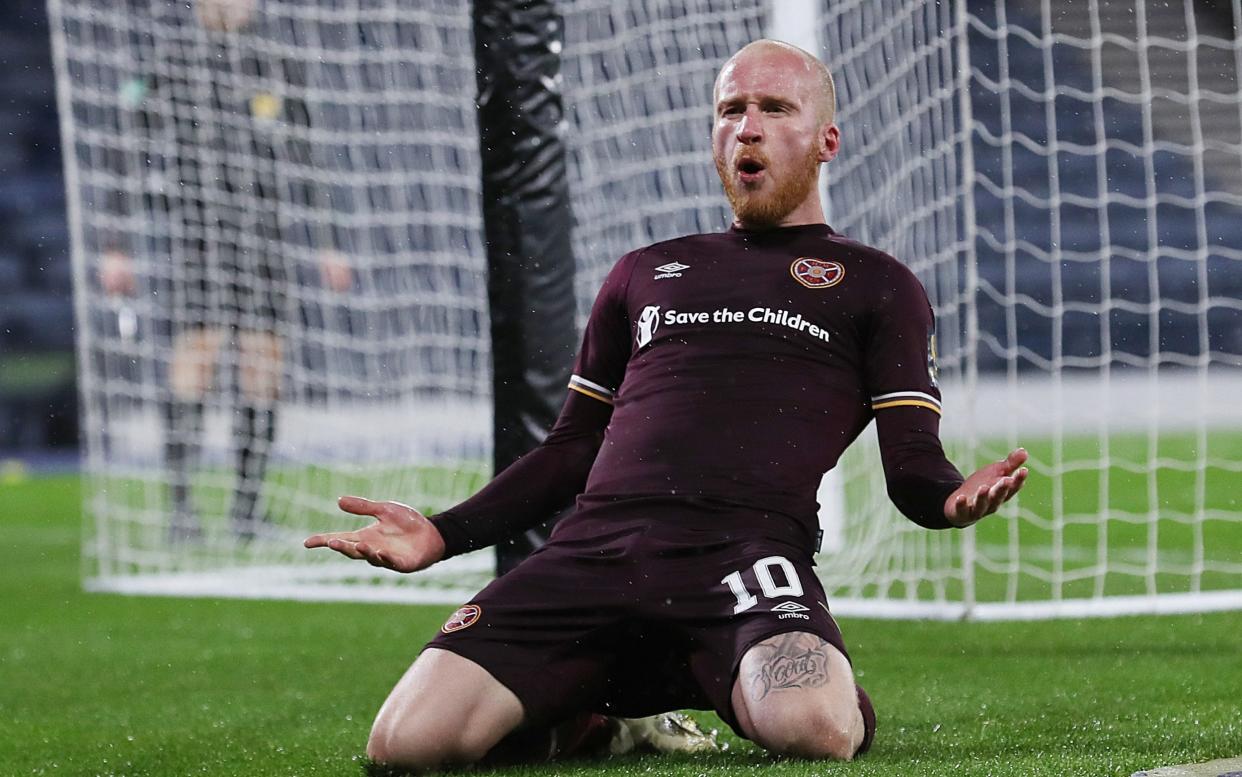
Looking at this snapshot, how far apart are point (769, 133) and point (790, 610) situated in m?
0.82

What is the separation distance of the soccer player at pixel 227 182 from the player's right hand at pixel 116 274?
135 mm

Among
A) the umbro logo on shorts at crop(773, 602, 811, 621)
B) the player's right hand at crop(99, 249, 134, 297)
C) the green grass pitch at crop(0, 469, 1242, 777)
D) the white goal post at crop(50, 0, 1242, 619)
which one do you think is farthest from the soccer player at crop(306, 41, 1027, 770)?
the player's right hand at crop(99, 249, 134, 297)

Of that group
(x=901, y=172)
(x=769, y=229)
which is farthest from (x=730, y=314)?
(x=901, y=172)

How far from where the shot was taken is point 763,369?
2.86 metres

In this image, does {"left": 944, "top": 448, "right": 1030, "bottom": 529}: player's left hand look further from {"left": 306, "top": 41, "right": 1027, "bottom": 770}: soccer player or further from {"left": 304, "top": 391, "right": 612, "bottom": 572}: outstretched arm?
{"left": 304, "top": 391, "right": 612, "bottom": 572}: outstretched arm

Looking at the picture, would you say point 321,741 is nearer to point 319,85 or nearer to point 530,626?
point 530,626

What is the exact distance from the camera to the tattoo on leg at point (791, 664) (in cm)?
252

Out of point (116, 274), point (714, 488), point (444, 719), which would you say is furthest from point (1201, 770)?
point (116, 274)

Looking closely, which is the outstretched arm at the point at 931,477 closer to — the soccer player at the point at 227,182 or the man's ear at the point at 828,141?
the man's ear at the point at 828,141

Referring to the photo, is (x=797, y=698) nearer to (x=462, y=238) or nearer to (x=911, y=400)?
(x=911, y=400)

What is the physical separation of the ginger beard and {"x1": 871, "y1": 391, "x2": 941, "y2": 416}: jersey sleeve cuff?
0.40 m

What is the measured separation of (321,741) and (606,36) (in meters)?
3.73

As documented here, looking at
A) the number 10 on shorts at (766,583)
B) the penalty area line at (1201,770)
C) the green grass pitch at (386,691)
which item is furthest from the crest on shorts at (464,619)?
the penalty area line at (1201,770)

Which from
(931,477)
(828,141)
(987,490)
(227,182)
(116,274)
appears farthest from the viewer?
(116,274)
